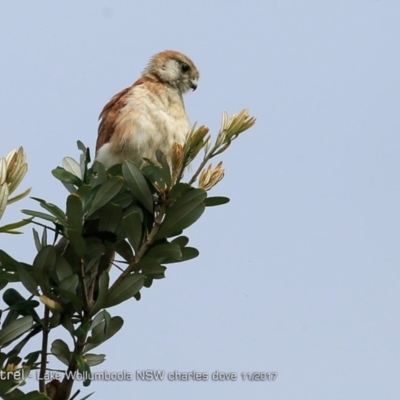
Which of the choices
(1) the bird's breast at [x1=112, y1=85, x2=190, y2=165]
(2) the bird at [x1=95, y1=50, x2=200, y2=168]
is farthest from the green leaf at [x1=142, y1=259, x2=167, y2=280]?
(1) the bird's breast at [x1=112, y1=85, x2=190, y2=165]

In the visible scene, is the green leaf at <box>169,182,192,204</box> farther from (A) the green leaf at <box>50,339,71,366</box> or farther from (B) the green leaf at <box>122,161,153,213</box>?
(A) the green leaf at <box>50,339,71,366</box>

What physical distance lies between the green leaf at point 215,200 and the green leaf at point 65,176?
21.7 inches

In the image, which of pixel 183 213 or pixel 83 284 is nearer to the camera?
pixel 83 284

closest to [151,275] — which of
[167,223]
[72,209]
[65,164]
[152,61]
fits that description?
[167,223]

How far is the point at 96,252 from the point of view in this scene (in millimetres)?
2984

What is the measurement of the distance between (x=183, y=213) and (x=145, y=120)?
6.44 feet

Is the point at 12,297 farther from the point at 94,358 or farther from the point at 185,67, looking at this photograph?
the point at 185,67

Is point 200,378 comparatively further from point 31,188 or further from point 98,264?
point 31,188

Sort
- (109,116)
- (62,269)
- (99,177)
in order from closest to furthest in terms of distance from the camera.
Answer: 1. (62,269)
2. (99,177)
3. (109,116)

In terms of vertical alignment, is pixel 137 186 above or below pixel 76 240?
above

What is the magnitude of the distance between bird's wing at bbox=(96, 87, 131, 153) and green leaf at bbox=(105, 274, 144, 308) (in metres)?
2.20

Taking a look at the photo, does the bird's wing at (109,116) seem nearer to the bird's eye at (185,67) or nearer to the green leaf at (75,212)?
the bird's eye at (185,67)

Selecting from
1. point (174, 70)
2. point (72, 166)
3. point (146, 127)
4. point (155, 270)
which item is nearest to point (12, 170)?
point (72, 166)

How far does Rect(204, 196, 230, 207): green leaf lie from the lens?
3.20 meters
